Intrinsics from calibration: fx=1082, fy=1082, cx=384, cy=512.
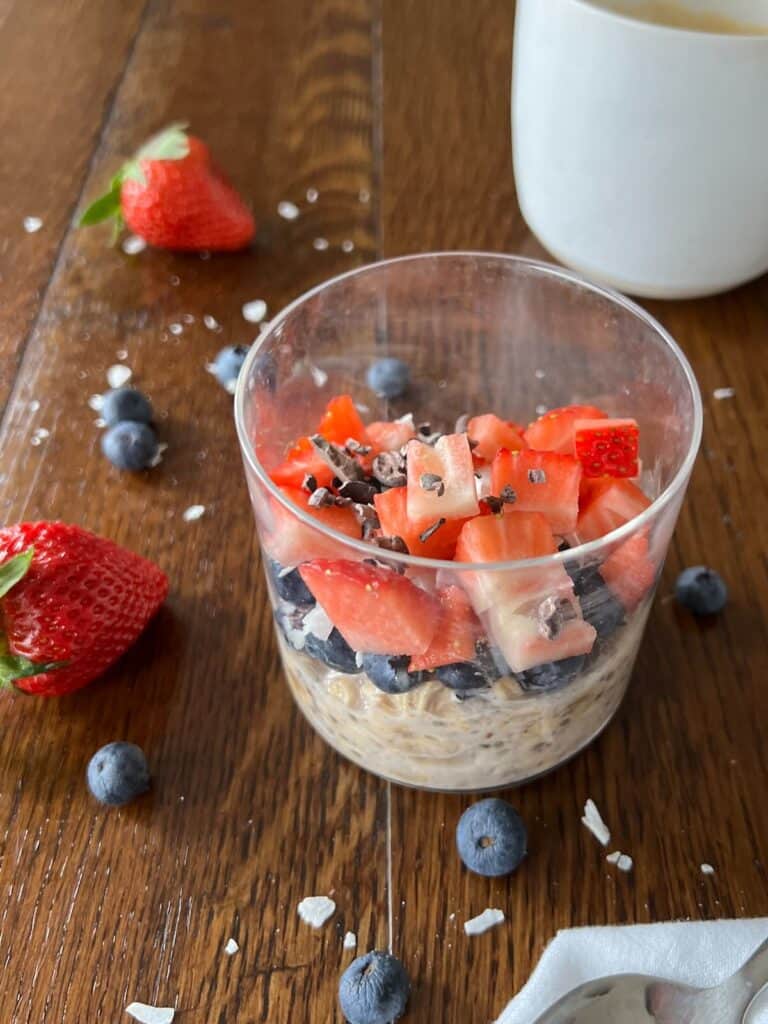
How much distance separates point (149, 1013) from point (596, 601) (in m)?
0.34

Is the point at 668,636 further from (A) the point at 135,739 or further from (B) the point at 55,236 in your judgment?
(B) the point at 55,236

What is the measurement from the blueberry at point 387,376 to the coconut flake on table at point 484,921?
0.46 metres

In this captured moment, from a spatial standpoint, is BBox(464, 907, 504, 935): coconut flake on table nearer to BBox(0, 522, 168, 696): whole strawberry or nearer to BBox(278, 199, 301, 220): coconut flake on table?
BBox(0, 522, 168, 696): whole strawberry

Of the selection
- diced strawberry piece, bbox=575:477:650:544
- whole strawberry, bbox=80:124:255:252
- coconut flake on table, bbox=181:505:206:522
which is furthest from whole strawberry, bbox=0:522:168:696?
whole strawberry, bbox=80:124:255:252

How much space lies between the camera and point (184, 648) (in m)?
0.79

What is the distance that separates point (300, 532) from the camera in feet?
1.99

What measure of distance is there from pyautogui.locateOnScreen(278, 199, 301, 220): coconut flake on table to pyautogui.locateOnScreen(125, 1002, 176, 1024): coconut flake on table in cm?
81

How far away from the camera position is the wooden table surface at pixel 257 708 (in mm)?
645

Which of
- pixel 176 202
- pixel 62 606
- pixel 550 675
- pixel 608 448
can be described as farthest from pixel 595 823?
pixel 176 202

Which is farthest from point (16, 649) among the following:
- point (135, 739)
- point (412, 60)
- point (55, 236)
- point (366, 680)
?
point (412, 60)

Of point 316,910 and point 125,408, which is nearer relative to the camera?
point 316,910

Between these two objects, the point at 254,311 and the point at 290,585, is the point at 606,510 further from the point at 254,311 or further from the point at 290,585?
the point at 254,311

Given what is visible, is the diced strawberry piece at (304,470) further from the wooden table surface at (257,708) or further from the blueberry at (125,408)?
the blueberry at (125,408)

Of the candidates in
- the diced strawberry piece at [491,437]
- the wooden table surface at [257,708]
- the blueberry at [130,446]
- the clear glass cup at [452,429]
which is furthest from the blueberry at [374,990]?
the blueberry at [130,446]
